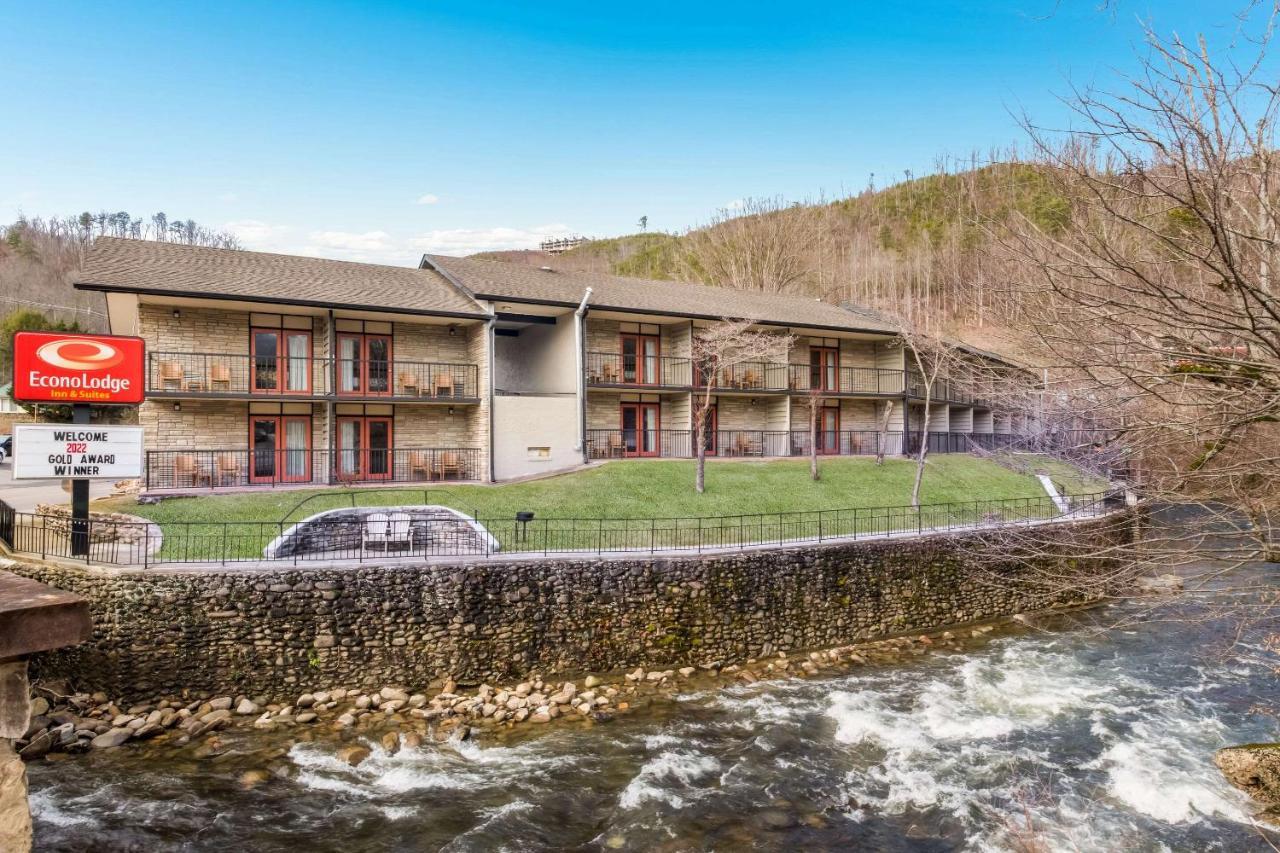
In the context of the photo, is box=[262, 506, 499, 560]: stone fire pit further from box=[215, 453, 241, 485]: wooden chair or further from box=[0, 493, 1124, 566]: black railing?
box=[215, 453, 241, 485]: wooden chair

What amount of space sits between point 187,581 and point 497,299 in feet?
42.1

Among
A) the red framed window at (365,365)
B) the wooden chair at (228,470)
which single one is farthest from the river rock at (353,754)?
the red framed window at (365,365)

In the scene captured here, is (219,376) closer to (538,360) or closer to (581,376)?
(538,360)

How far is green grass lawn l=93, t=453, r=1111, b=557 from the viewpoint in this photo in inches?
655

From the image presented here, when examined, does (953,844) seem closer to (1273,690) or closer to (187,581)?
(1273,690)

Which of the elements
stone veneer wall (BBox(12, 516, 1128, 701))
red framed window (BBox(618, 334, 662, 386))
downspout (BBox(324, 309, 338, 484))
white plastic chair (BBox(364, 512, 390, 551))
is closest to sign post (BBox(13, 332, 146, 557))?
stone veneer wall (BBox(12, 516, 1128, 701))

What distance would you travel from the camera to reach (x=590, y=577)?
14.5 metres

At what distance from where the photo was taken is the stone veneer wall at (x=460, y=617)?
12.4m

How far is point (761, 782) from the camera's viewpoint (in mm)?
10312

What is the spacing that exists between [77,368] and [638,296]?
60.1 feet

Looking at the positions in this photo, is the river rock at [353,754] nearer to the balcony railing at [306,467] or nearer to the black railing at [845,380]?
the balcony railing at [306,467]

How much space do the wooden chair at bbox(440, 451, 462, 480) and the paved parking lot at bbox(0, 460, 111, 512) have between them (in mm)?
10260

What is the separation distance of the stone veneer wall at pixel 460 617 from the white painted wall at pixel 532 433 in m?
8.66

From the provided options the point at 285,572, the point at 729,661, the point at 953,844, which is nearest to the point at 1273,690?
the point at 953,844
